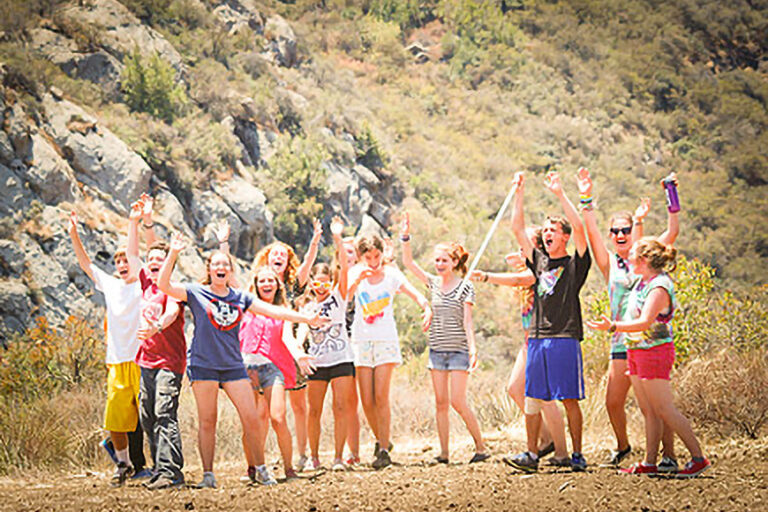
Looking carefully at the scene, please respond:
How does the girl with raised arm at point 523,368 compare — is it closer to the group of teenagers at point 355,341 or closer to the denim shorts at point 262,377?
the group of teenagers at point 355,341

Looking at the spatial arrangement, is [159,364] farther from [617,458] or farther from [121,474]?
[617,458]

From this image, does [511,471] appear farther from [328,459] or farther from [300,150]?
[300,150]

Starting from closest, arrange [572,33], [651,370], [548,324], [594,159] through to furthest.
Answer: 1. [651,370]
2. [548,324]
3. [594,159]
4. [572,33]

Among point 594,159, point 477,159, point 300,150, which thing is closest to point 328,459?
point 300,150

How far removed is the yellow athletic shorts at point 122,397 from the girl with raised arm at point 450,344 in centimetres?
271

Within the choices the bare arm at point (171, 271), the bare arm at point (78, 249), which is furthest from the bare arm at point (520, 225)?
→ the bare arm at point (78, 249)

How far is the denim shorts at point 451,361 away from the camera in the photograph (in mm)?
7465

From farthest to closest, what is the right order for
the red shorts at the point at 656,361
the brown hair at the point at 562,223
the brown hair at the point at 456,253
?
the brown hair at the point at 456,253 → the brown hair at the point at 562,223 → the red shorts at the point at 656,361

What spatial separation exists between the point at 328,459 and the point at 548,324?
397cm

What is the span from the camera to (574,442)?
6.44 metres

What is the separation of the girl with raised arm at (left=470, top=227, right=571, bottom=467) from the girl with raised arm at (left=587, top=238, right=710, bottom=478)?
0.63 m

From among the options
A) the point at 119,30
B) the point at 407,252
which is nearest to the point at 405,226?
the point at 407,252

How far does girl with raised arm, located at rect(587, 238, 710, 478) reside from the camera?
5.64m

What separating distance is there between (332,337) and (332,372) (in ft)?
1.11
